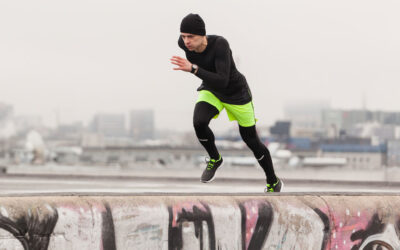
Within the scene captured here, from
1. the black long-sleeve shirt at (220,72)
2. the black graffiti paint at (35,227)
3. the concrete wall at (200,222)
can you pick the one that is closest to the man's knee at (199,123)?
the black long-sleeve shirt at (220,72)

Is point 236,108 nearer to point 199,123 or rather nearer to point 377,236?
point 199,123

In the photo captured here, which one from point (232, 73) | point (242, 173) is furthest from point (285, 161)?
point (232, 73)

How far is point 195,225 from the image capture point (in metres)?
4.84

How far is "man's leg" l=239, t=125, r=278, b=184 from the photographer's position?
22.4 ft

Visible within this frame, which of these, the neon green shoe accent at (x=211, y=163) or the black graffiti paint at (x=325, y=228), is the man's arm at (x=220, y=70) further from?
the black graffiti paint at (x=325, y=228)

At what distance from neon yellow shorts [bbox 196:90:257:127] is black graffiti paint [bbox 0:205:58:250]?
2677 millimetres

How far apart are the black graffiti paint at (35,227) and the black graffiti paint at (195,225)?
0.88m

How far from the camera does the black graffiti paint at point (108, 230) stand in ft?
14.9

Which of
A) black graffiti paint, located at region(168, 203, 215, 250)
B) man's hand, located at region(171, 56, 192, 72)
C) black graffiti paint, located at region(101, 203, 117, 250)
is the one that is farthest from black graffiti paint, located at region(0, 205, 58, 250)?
man's hand, located at region(171, 56, 192, 72)

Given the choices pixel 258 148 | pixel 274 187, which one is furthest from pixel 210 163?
pixel 274 187

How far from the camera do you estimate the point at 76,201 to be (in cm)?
454

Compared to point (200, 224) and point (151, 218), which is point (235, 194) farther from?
point (151, 218)

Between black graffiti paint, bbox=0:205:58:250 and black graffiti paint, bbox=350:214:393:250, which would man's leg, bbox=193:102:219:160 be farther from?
black graffiti paint, bbox=0:205:58:250

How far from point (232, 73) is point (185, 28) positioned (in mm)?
825
